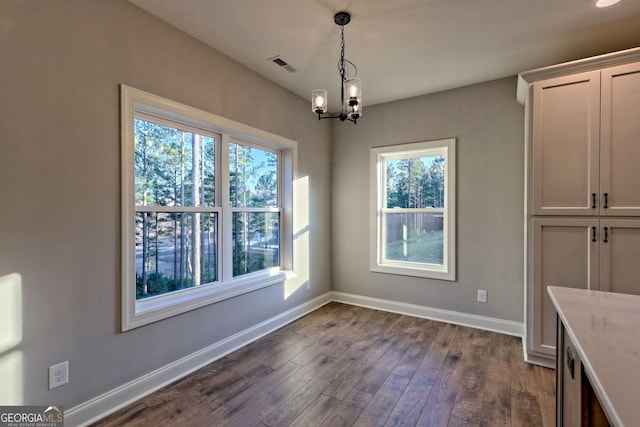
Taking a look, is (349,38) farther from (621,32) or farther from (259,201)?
(621,32)

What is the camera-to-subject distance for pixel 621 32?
2.32m

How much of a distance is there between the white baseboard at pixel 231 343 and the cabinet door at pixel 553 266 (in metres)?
0.69

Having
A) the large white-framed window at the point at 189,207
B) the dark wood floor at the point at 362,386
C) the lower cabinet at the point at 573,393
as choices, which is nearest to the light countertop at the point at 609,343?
the lower cabinet at the point at 573,393

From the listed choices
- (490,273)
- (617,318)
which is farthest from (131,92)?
(490,273)

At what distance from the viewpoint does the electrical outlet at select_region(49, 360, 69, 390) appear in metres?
1.70

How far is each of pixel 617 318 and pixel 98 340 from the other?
2668 millimetres

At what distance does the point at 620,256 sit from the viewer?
2.22m

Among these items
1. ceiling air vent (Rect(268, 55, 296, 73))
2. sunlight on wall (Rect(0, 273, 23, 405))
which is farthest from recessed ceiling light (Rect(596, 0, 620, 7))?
sunlight on wall (Rect(0, 273, 23, 405))

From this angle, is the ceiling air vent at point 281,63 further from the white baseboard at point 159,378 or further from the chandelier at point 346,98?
the white baseboard at point 159,378

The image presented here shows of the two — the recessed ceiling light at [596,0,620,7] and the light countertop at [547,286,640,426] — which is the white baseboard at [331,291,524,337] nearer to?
the light countertop at [547,286,640,426]

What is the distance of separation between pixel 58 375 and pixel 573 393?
8.34 ft

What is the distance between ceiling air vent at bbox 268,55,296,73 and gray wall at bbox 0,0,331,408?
2.34ft

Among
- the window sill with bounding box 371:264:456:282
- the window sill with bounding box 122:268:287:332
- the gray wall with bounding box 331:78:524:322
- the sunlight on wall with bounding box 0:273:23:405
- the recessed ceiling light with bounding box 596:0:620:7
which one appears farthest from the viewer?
the window sill with bounding box 371:264:456:282

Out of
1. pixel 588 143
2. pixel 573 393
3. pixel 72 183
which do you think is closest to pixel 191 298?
pixel 72 183
